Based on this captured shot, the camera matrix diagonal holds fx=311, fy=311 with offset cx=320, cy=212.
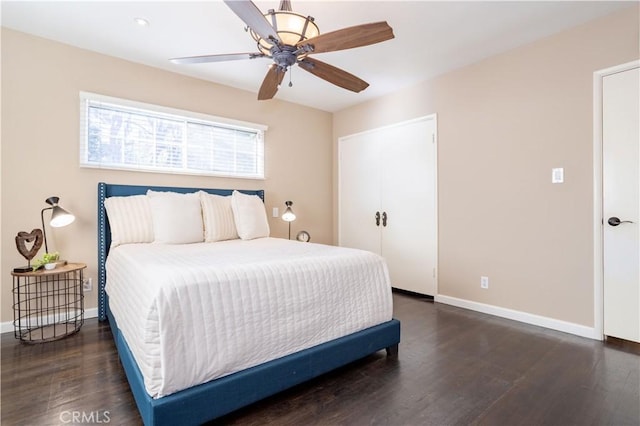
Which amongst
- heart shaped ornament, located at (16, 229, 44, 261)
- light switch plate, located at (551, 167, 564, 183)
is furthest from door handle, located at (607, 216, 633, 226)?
heart shaped ornament, located at (16, 229, 44, 261)

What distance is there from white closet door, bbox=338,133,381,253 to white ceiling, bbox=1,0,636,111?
1267 mm

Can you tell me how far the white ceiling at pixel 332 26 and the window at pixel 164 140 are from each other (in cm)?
53

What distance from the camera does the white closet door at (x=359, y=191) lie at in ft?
14.5

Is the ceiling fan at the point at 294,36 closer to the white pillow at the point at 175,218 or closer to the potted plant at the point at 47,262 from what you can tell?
the white pillow at the point at 175,218

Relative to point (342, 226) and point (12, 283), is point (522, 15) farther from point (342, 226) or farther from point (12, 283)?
point (12, 283)

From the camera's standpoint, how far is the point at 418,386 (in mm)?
1866

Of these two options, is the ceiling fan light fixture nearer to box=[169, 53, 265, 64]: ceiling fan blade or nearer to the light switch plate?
box=[169, 53, 265, 64]: ceiling fan blade

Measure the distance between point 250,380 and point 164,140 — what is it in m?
2.90

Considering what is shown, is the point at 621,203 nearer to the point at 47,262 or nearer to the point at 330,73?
the point at 330,73

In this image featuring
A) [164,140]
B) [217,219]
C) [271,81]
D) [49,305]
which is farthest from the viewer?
[164,140]

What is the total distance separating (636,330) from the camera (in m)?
2.37

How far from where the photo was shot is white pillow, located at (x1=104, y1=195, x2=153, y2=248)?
2871mm

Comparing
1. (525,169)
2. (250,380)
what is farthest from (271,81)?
(525,169)

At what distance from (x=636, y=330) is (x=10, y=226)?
16.9 ft
